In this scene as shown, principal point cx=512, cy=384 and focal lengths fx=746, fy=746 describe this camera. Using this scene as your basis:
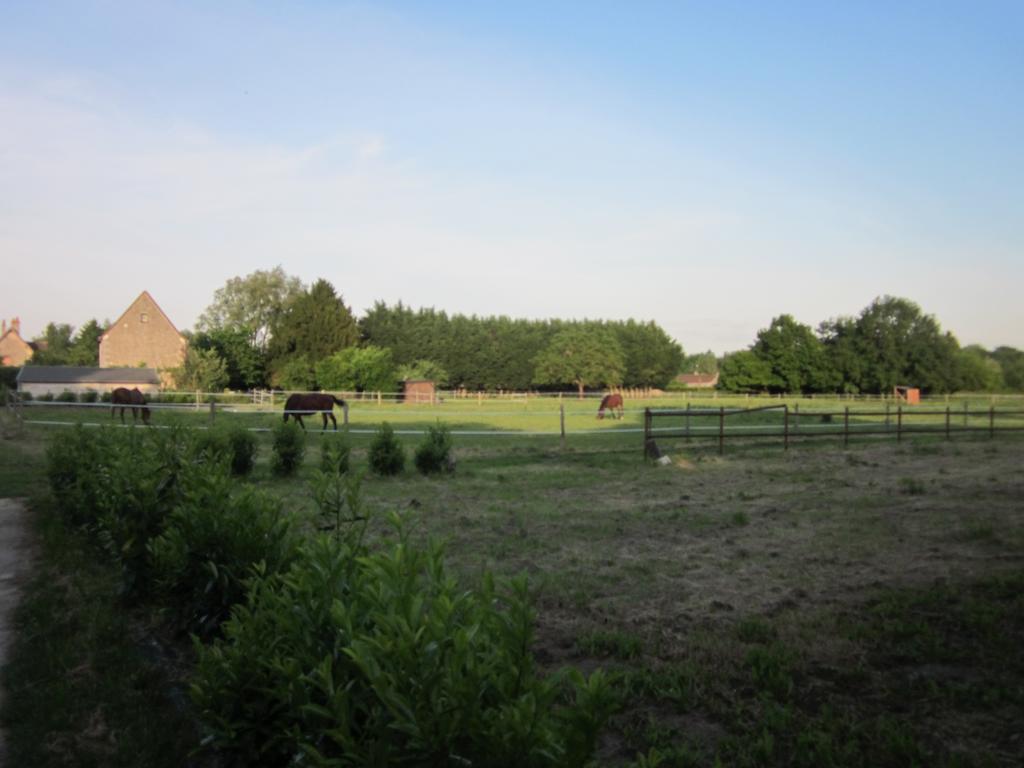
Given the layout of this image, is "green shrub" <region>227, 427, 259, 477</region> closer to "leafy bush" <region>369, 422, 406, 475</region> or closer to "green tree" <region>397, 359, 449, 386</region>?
"leafy bush" <region>369, 422, 406, 475</region>

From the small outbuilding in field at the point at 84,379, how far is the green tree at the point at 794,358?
6466 centimetres

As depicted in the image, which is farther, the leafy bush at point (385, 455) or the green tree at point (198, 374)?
the green tree at point (198, 374)

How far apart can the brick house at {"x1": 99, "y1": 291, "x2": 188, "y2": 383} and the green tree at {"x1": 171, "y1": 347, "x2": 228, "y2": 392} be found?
10218 mm

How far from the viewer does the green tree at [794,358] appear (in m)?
Answer: 84.0

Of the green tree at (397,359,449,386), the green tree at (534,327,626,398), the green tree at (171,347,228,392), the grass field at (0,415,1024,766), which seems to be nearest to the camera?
the grass field at (0,415,1024,766)

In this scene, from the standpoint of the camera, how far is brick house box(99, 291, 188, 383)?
64.5 metres

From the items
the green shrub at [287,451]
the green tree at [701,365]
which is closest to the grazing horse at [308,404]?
the green shrub at [287,451]

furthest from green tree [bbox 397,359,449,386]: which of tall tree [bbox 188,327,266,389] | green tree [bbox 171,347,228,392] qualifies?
green tree [bbox 171,347,228,392]

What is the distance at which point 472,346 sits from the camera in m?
87.0

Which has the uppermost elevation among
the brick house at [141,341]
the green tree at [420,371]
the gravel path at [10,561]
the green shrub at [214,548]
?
the brick house at [141,341]

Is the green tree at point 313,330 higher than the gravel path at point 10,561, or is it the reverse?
the green tree at point 313,330

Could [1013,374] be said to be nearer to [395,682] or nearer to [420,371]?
[420,371]

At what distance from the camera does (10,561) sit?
725cm

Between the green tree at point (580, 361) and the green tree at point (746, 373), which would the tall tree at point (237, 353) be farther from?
the green tree at point (746, 373)
